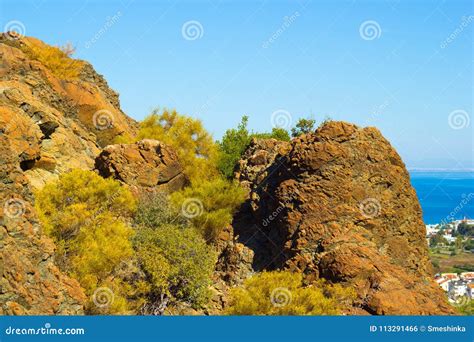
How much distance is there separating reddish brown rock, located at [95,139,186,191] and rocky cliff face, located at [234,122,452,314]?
8.31m

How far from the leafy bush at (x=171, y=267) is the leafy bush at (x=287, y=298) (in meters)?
3.69

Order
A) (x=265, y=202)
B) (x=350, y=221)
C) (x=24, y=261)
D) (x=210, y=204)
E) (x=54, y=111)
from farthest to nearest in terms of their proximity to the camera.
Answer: (x=54, y=111) < (x=210, y=204) < (x=265, y=202) < (x=350, y=221) < (x=24, y=261)

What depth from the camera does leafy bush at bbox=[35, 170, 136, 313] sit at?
2483cm

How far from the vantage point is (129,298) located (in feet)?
91.6

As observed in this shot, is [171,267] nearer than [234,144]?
Yes

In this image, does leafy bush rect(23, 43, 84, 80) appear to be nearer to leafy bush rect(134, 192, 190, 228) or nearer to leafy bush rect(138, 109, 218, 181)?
leafy bush rect(138, 109, 218, 181)

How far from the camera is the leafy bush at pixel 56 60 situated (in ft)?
145

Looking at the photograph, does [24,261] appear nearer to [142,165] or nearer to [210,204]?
[142,165]

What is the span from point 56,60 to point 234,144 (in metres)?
16.8

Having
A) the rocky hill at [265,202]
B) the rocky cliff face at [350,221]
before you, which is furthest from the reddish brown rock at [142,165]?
the rocky cliff face at [350,221]

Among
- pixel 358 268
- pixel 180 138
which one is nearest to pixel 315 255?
pixel 358 268

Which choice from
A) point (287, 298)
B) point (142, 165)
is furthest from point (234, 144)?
point (287, 298)

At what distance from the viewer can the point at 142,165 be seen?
3525cm

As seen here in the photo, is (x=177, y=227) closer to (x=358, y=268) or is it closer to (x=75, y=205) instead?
(x=75, y=205)
